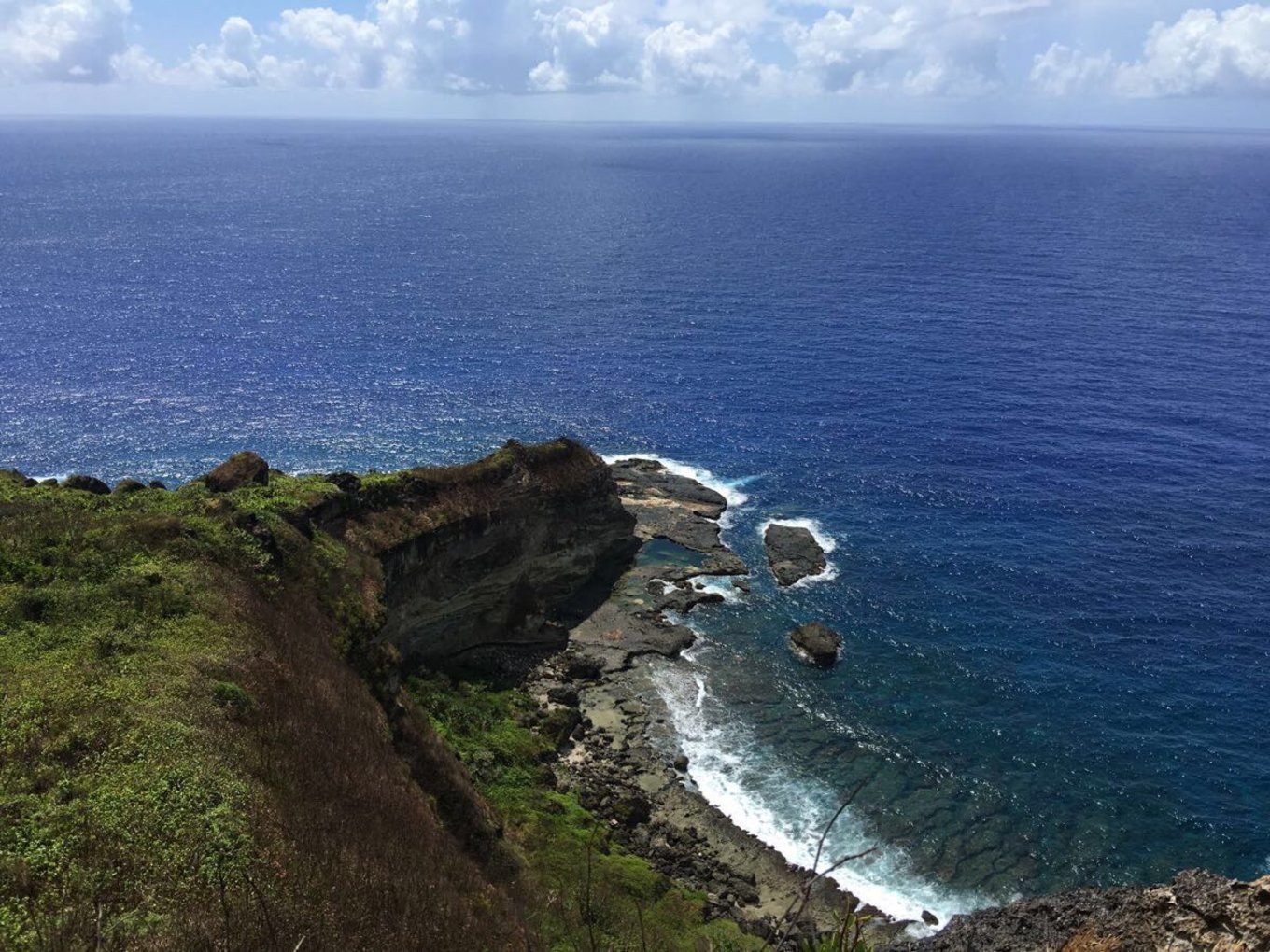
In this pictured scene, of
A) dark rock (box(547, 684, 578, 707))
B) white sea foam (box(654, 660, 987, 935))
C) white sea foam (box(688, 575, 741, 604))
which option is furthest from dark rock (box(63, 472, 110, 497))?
white sea foam (box(688, 575, 741, 604))

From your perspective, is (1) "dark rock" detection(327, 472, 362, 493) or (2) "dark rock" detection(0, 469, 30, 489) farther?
(1) "dark rock" detection(327, 472, 362, 493)

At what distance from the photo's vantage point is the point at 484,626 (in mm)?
67812

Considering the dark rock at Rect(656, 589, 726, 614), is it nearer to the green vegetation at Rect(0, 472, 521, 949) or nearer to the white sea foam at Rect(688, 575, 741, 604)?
the white sea foam at Rect(688, 575, 741, 604)

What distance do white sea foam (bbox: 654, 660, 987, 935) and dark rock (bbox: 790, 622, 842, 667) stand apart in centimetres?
834

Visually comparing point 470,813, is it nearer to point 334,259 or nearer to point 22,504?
point 22,504

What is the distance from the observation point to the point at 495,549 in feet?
224

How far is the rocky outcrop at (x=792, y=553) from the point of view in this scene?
7644cm

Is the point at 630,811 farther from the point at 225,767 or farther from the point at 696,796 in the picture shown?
the point at 225,767

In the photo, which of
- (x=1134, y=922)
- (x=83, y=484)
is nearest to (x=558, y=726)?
(x=83, y=484)

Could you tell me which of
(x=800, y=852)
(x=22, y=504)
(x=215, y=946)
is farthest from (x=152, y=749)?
(x=800, y=852)

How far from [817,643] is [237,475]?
43.2 m

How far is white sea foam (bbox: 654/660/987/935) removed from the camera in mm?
47312

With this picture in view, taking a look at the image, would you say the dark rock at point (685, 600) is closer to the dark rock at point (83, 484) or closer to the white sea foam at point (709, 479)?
the white sea foam at point (709, 479)

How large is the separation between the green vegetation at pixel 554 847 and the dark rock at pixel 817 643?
68.1ft
